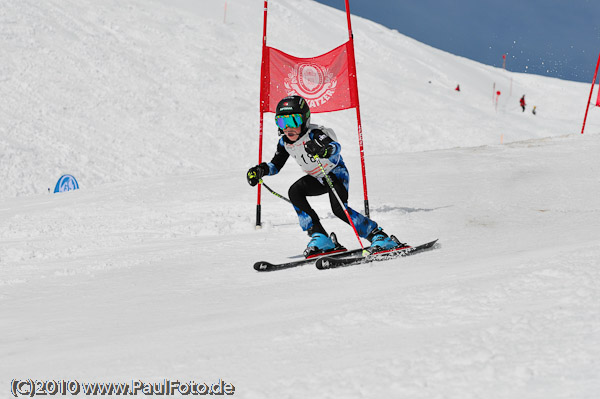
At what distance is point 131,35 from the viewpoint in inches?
1120

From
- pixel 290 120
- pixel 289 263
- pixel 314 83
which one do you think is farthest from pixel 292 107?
pixel 314 83

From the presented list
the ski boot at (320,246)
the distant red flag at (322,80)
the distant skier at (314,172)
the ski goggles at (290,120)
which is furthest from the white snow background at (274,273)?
the distant red flag at (322,80)

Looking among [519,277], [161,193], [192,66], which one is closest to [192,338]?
[519,277]

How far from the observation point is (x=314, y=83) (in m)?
7.48

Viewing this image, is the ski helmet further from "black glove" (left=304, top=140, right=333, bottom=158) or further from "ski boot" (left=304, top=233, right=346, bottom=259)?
"ski boot" (left=304, top=233, right=346, bottom=259)

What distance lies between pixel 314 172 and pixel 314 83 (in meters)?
2.49

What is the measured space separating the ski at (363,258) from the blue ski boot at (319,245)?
0.85 feet

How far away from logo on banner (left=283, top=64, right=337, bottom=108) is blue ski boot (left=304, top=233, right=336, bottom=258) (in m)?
2.68

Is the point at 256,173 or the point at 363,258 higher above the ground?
the point at 256,173

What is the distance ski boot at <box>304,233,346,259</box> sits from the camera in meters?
5.16

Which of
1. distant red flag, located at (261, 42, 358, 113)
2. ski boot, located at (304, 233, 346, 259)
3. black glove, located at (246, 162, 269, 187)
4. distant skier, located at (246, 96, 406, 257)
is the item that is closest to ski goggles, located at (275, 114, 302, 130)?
distant skier, located at (246, 96, 406, 257)

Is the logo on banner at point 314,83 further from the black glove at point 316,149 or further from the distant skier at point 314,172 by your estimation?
the black glove at point 316,149

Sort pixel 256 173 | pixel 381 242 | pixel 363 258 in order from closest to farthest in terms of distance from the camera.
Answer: pixel 363 258 < pixel 381 242 < pixel 256 173

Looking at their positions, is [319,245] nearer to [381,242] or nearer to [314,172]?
[381,242]
